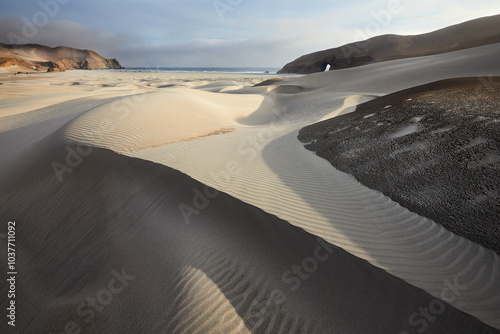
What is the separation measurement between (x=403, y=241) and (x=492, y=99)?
18.5ft

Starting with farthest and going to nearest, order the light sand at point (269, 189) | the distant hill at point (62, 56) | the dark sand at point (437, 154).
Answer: the distant hill at point (62, 56) → the dark sand at point (437, 154) → the light sand at point (269, 189)

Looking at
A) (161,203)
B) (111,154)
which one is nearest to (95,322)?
(161,203)

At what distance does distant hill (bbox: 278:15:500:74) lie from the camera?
139ft

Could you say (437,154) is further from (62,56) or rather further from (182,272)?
(62,56)

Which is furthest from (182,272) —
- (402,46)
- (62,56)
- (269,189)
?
(62,56)

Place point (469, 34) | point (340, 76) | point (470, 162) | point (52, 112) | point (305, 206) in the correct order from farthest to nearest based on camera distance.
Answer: point (469, 34), point (340, 76), point (52, 112), point (470, 162), point (305, 206)

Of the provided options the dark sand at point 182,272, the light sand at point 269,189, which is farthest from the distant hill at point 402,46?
the dark sand at point 182,272

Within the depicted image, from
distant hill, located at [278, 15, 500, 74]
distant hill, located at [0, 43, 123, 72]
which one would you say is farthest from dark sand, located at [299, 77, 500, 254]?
distant hill, located at [0, 43, 123, 72]

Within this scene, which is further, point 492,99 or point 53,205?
point 492,99

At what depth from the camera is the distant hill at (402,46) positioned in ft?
139

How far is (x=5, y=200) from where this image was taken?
5.41 metres

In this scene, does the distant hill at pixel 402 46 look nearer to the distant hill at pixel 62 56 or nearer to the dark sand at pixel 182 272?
the dark sand at pixel 182 272

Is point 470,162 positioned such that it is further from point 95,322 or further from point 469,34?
point 469,34

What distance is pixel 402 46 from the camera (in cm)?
5894
